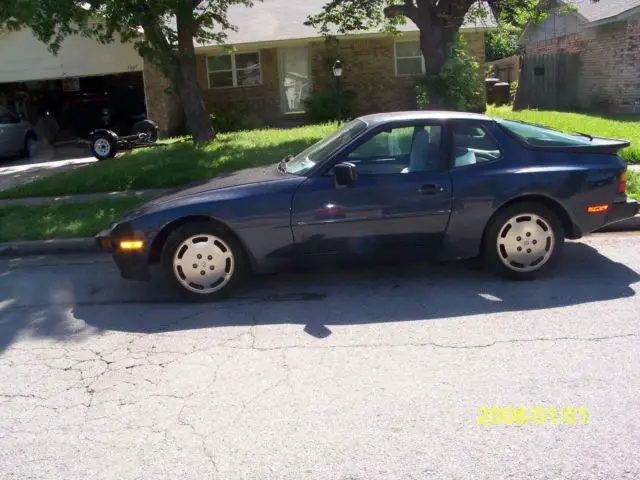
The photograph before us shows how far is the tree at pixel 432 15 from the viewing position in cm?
1343

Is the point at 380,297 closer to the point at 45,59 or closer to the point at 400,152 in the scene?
the point at 400,152

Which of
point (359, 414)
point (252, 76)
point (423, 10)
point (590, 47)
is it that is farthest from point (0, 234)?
point (590, 47)

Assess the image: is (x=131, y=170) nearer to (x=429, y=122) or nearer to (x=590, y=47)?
(x=429, y=122)

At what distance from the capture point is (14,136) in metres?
16.1

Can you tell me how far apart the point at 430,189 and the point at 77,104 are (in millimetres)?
16610

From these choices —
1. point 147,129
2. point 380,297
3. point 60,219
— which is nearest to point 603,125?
point 147,129

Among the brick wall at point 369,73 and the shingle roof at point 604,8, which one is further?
the brick wall at point 369,73

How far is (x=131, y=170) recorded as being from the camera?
439 inches

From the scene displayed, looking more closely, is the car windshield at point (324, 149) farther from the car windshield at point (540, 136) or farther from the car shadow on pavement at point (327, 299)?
the car windshield at point (540, 136)

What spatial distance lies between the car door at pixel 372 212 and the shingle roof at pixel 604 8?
13.7 metres

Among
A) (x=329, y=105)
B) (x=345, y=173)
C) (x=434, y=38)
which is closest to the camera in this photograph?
Result: (x=345, y=173)

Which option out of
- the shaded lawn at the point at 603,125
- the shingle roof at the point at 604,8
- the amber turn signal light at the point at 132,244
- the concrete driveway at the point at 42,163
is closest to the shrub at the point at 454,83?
the shaded lawn at the point at 603,125

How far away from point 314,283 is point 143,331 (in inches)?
63.1
